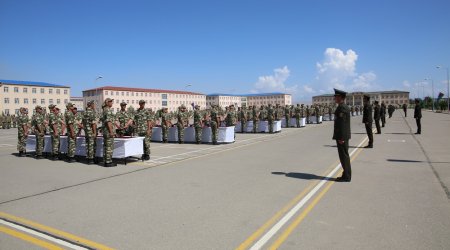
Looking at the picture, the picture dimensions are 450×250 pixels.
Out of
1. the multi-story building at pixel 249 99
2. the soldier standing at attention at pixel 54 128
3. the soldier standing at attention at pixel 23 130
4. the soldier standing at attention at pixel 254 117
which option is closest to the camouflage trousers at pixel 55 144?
the soldier standing at attention at pixel 54 128

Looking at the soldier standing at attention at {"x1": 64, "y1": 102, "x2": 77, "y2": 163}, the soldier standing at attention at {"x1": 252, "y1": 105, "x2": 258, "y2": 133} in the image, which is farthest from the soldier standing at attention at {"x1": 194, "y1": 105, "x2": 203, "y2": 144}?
the soldier standing at attention at {"x1": 252, "y1": 105, "x2": 258, "y2": 133}

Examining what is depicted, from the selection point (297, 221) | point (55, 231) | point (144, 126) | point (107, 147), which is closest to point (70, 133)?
point (107, 147)

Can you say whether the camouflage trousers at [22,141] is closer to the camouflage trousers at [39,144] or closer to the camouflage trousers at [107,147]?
the camouflage trousers at [39,144]

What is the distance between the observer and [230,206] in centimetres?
576

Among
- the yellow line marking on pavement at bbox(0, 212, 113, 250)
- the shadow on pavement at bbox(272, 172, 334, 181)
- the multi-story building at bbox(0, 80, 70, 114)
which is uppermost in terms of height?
the multi-story building at bbox(0, 80, 70, 114)

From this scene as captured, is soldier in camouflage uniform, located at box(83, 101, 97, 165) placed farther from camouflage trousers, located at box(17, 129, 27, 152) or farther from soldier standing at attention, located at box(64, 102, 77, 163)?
camouflage trousers, located at box(17, 129, 27, 152)

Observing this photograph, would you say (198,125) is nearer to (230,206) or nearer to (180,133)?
(180,133)

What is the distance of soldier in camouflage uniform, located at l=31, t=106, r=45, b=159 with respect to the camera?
12.4 metres

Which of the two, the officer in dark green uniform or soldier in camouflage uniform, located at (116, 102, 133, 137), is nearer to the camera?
the officer in dark green uniform

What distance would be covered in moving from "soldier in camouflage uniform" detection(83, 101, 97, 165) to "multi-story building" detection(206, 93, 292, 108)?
476ft

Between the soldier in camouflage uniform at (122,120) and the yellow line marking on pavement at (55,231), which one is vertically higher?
the soldier in camouflage uniform at (122,120)

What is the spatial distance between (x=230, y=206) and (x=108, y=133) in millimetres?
5889

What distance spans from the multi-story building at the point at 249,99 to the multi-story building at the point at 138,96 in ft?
63.6

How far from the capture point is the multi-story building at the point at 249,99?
529ft
